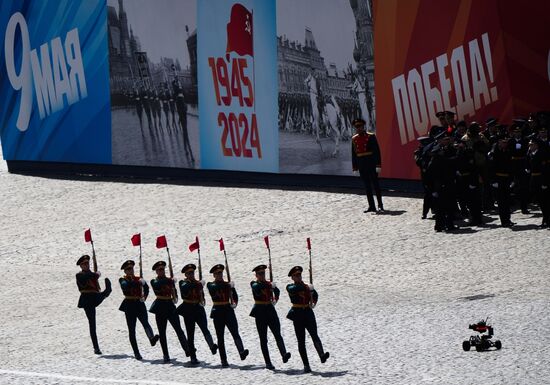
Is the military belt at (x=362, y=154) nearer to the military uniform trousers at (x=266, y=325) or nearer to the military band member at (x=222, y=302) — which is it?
the military band member at (x=222, y=302)

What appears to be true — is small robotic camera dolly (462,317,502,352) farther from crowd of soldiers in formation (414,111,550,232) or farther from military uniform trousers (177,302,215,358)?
crowd of soldiers in formation (414,111,550,232)

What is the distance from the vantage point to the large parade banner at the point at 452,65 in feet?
101

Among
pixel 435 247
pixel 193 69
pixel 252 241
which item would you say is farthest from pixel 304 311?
pixel 193 69

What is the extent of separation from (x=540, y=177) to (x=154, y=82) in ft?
46.6

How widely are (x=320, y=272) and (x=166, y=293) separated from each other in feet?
17.1

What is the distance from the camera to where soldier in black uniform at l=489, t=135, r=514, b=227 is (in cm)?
2808

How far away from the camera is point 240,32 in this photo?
119 ft

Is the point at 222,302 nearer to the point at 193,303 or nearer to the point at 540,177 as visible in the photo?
the point at 193,303

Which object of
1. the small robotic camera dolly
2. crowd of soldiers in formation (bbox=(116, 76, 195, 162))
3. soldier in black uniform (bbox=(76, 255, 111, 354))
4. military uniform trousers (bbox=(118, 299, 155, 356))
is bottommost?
the small robotic camera dolly

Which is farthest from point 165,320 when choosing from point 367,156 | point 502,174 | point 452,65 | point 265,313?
point 452,65

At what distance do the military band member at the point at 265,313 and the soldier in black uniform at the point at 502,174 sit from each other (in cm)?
803

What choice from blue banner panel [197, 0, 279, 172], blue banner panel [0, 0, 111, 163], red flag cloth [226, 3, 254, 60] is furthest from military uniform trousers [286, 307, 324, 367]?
blue banner panel [0, 0, 111, 163]

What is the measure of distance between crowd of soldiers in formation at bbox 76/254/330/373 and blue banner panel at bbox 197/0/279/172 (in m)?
12.5

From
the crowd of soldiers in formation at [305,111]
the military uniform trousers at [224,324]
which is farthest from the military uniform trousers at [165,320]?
the crowd of soldiers in formation at [305,111]
